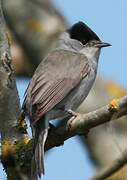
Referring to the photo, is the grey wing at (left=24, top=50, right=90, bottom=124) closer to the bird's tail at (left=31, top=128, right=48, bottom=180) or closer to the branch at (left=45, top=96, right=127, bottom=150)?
the bird's tail at (left=31, top=128, right=48, bottom=180)

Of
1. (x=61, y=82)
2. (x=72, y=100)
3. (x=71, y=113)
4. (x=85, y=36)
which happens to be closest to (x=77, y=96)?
(x=72, y=100)

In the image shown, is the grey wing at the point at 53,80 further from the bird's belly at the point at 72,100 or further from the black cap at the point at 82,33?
the black cap at the point at 82,33

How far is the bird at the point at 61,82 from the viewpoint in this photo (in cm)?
541

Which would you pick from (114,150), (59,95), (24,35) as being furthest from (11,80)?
(24,35)

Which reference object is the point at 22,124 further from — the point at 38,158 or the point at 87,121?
the point at 87,121

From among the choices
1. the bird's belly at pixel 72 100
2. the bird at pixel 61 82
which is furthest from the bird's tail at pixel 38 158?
the bird's belly at pixel 72 100

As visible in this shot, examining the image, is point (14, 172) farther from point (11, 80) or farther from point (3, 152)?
point (11, 80)

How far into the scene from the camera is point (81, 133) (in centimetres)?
479

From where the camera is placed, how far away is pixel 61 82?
6090mm

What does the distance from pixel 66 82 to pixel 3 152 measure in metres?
1.24

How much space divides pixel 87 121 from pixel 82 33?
262 cm

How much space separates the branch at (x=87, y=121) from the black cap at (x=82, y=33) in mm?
1923

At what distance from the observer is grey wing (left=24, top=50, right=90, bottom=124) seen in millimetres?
5598

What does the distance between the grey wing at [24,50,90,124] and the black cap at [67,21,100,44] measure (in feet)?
0.81
